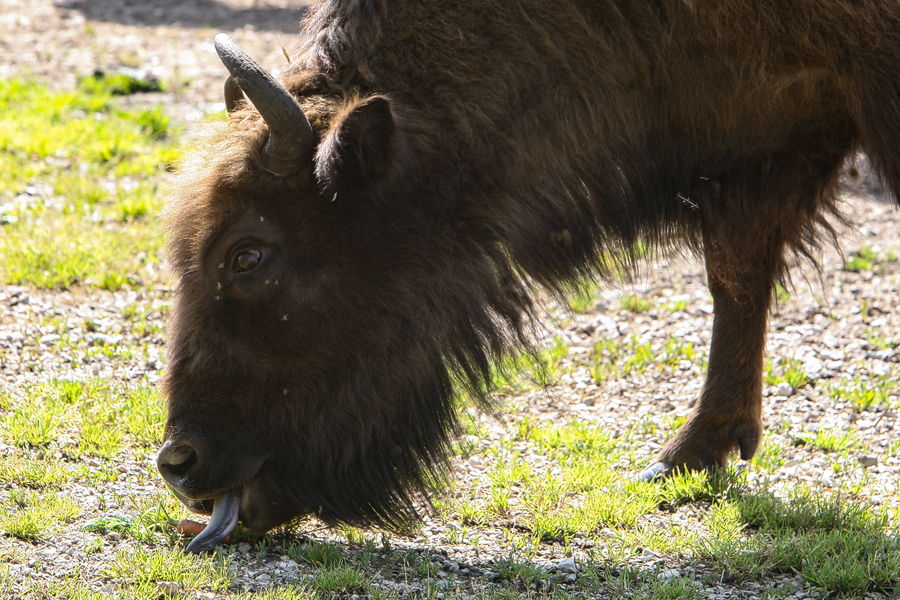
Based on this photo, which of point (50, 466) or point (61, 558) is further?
point (50, 466)

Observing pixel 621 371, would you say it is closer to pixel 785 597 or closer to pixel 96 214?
pixel 785 597

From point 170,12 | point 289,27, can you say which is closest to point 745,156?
point 289,27

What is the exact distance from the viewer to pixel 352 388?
3.36 meters

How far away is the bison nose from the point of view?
3.32 meters

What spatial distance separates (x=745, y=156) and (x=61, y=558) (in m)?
2.99

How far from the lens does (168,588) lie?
10.3 feet

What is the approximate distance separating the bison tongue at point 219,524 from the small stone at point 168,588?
0.70ft

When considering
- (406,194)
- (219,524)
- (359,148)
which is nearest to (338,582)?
(219,524)

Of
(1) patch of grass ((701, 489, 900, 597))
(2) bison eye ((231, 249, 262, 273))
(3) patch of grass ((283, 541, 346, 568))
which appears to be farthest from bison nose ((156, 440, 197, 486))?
(1) patch of grass ((701, 489, 900, 597))

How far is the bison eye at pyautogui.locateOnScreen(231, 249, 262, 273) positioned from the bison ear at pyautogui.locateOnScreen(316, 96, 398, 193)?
1.18ft

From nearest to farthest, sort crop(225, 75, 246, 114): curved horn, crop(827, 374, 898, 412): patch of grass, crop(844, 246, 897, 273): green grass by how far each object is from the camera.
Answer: crop(225, 75, 246, 114): curved horn
crop(827, 374, 898, 412): patch of grass
crop(844, 246, 897, 273): green grass

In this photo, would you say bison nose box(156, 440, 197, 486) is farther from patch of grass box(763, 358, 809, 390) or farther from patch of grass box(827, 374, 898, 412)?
patch of grass box(827, 374, 898, 412)

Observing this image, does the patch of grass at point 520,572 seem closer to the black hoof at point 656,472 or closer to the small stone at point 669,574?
the small stone at point 669,574

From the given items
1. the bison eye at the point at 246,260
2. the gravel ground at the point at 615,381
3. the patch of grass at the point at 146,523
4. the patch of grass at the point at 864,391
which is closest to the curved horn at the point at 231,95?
the gravel ground at the point at 615,381
